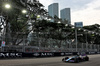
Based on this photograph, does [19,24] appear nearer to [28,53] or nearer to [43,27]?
[43,27]

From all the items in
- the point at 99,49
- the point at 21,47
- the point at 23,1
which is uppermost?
the point at 23,1

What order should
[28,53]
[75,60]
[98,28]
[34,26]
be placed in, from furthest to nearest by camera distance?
[98,28]
[34,26]
[28,53]
[75,60]

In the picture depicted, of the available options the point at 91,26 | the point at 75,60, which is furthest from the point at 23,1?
the point at 91,26

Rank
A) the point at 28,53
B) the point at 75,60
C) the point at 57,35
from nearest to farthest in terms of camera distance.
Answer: the point at 75,60 < the point at 28,53 < the point at 57,35

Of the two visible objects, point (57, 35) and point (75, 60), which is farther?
point (57, 35)

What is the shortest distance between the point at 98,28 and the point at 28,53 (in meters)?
47.2

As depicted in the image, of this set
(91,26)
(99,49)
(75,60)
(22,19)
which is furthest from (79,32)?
(75,60)

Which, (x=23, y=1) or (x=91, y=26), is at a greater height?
(x=23, y=1)

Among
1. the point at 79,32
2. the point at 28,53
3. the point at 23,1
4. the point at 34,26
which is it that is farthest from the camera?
the point at 79,32

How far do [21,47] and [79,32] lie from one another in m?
38.9

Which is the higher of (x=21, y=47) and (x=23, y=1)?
(x=23, y=1)

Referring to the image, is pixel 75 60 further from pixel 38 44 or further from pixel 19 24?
pixel 19 24

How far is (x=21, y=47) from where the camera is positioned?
19.9 metres

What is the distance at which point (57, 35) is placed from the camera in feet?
143
